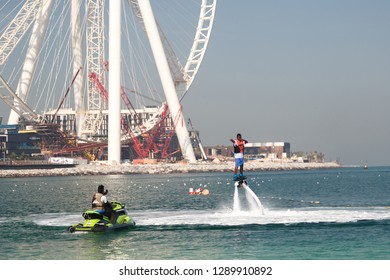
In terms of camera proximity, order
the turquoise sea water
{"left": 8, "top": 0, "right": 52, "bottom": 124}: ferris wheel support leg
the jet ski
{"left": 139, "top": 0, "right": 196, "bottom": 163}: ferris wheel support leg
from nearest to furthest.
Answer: the turquoise sea water
the jet ski
{"left": 139, "top": 0, "right": 196, "bottom": 163}: ferris wheel support leg
{"left": 8, "top": 0, "right": 52, "bottom": 124}: ferris wheel support leg

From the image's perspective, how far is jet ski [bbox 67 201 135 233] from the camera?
32.6 metres

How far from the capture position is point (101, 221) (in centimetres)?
3291

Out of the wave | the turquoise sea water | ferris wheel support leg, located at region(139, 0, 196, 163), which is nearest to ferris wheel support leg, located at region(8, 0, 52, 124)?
ferris wheel support leg, located at region(139, 0, 196, 163)

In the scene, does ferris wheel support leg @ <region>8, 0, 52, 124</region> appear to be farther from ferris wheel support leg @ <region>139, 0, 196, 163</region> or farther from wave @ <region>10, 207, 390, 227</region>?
wave @ <region>10, 207, 390, 227</region>

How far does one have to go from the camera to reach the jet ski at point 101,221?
1283 inches

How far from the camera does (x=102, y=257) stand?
26219mm

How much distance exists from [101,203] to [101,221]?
763mm

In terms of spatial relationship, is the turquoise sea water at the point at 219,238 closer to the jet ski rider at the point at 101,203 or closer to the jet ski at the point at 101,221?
A: the jet ski at the point at 101,221

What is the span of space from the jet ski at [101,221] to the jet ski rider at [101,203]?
0.17m

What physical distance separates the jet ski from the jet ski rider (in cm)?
17

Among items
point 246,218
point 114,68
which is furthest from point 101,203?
point 114,68

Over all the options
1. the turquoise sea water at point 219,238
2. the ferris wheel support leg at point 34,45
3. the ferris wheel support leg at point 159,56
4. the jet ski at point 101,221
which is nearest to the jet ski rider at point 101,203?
the jet ski at point 101,221

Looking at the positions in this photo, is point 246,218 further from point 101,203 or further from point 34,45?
point 34,45
